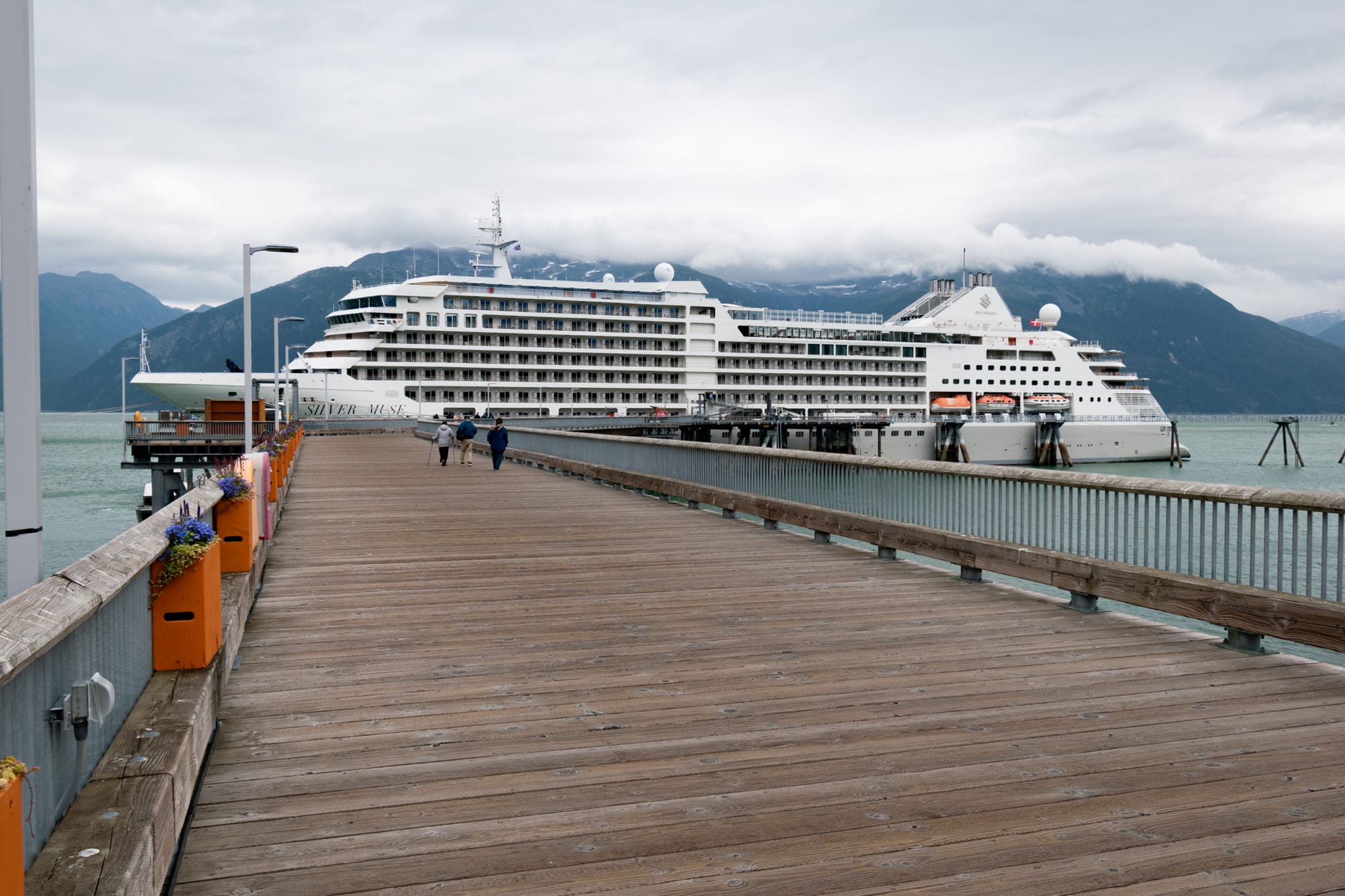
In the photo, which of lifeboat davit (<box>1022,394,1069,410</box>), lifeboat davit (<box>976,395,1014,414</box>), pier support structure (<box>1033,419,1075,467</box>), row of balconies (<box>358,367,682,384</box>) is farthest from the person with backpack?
lifeboat davit (<box>976,395,1014,414</box>)

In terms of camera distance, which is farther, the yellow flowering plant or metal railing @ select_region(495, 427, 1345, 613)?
metal railing @ select_region(495, 427, 1345, 613)

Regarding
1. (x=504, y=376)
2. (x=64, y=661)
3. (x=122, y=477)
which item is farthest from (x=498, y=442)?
(x=504, y=376)

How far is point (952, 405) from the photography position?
4040 inches

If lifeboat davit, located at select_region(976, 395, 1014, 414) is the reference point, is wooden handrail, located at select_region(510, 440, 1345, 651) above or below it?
below

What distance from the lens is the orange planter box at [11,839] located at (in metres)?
2.09

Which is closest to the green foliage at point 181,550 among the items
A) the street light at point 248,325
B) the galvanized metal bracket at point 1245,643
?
the galvanized metal bracket at point 1245,643

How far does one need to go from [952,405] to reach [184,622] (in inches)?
4027

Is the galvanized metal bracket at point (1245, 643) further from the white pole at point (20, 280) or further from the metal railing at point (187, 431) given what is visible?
A: the metal railing at point (187, 431)

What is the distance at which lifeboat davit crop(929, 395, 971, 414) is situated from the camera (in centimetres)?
10238

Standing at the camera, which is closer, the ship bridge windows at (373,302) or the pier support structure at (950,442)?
the pier support structure at (950,442)

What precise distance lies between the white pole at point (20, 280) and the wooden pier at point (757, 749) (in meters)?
1.30

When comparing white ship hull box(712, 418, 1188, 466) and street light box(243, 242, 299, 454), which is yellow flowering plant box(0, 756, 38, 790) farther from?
white ship hull box(712, 418, 1188, 466)

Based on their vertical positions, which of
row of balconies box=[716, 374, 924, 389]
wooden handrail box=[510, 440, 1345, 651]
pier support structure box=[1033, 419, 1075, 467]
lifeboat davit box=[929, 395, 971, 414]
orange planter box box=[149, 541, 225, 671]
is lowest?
pier support structure box=[1033, 419, 1075, 467]

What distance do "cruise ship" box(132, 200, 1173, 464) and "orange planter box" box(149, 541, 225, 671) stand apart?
7641 cm
